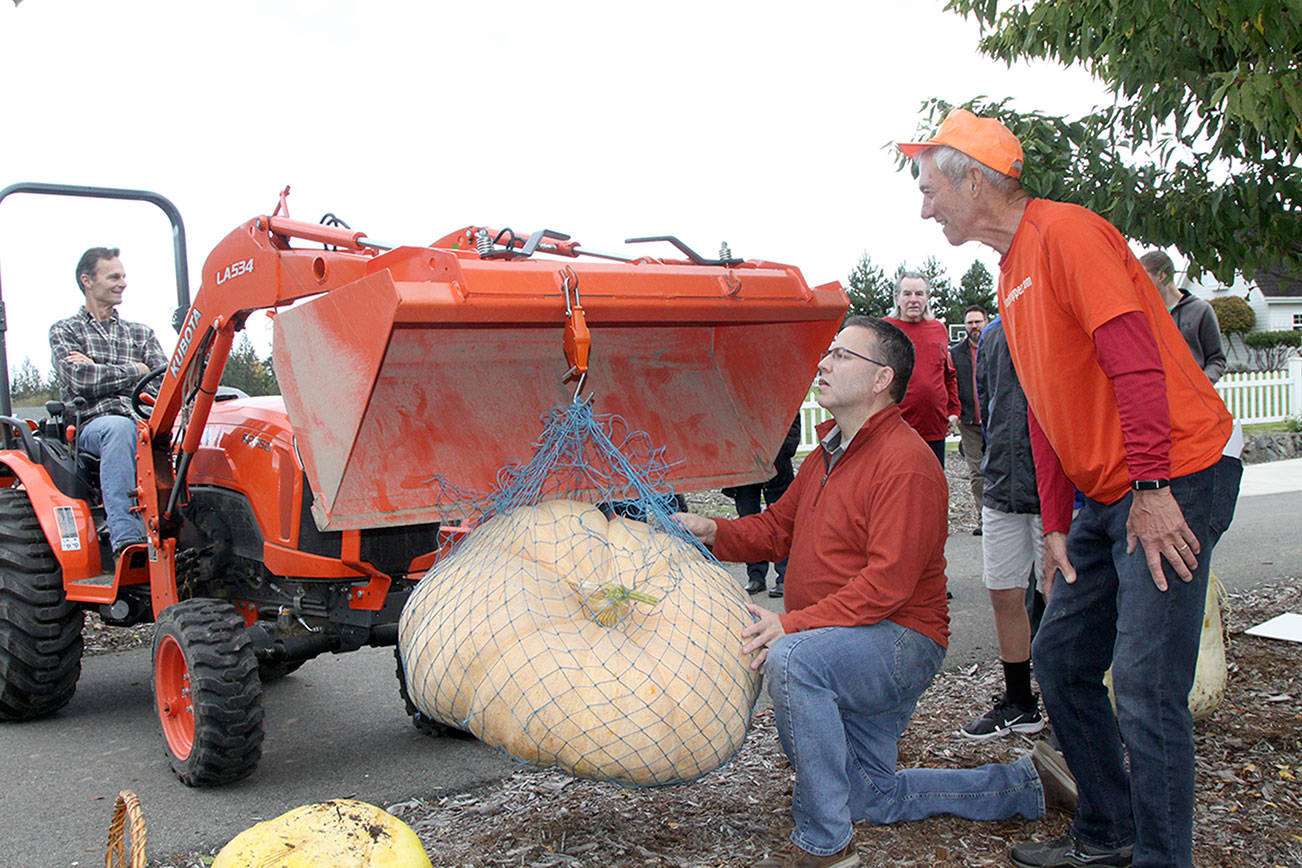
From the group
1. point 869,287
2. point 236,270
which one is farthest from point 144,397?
point 869,287

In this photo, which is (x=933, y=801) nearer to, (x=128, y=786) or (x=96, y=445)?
(x=128, y=786)

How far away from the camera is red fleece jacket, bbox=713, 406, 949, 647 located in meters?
2.98

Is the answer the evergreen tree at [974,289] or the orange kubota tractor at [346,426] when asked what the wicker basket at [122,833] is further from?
the evergreen tree at [974,289]

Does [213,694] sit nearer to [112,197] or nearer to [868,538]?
[868,538]

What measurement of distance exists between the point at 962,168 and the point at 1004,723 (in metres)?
2.32

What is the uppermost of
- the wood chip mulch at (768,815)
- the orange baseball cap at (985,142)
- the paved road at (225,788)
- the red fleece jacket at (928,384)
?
the orange baseball cap at (985,142)

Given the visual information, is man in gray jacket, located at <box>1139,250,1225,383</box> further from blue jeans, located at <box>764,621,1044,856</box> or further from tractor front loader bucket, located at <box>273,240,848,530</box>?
blue jeans, located at <box>764,621,1044,856</box>

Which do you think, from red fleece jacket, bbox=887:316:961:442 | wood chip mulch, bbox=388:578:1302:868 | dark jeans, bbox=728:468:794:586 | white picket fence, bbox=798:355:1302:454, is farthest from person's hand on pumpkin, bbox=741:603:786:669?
white picket fence, bbox=798:355:1302:454

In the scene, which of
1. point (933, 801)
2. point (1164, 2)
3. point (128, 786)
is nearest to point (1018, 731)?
point (933, 801)

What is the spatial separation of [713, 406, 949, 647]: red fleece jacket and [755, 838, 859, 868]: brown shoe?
1.98 feet

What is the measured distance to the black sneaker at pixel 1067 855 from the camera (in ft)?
9.91

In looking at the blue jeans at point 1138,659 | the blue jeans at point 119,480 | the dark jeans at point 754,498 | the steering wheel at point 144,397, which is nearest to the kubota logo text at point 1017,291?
the blue jeans at point 1138,659

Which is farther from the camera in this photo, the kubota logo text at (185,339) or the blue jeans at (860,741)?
the kubota logo text at (185,339)

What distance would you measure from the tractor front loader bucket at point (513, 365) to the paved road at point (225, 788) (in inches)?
47.7
